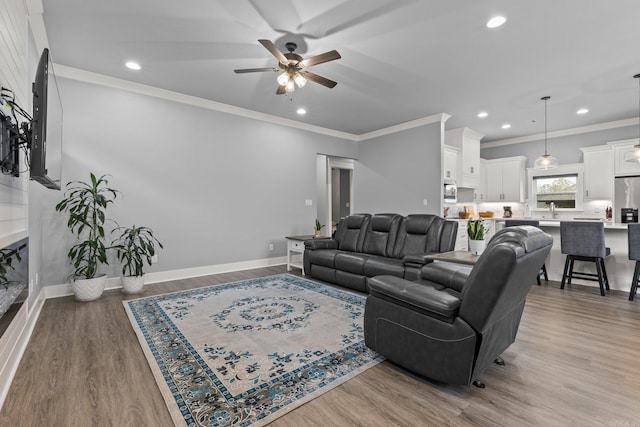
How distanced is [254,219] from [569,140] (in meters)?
7.19

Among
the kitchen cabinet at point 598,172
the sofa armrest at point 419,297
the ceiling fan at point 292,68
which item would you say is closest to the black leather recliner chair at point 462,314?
the sofa armrest at point 419,297

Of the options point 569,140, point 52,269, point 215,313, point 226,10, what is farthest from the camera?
point 569,140

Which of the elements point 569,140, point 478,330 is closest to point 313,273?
point 478,330

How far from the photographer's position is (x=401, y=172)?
252 inches

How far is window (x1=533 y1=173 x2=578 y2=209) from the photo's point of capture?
6.68 meters

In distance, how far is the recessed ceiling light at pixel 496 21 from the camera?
112 inches

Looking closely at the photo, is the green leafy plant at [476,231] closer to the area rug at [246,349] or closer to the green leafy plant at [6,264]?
the area rug at [246,349]

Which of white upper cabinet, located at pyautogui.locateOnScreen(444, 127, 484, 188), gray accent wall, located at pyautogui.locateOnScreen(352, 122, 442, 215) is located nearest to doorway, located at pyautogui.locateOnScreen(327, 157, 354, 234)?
gray accent wall, located at pyautogui.locateOnScreen(352, 122, 442, 215)

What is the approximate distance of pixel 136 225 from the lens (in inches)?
170

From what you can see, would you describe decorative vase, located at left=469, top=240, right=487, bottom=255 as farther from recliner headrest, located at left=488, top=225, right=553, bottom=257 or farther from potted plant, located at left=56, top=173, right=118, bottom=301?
potted plant, located at left=56, top=173, right=118, bottom=301

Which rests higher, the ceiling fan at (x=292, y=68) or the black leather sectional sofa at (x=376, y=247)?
the ceiling fan at (x=292, y=68)

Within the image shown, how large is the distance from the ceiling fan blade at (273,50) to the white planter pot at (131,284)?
3.23 meters

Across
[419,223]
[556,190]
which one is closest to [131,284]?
[419,223]

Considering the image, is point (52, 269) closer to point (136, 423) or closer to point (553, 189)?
point (136, 423)
